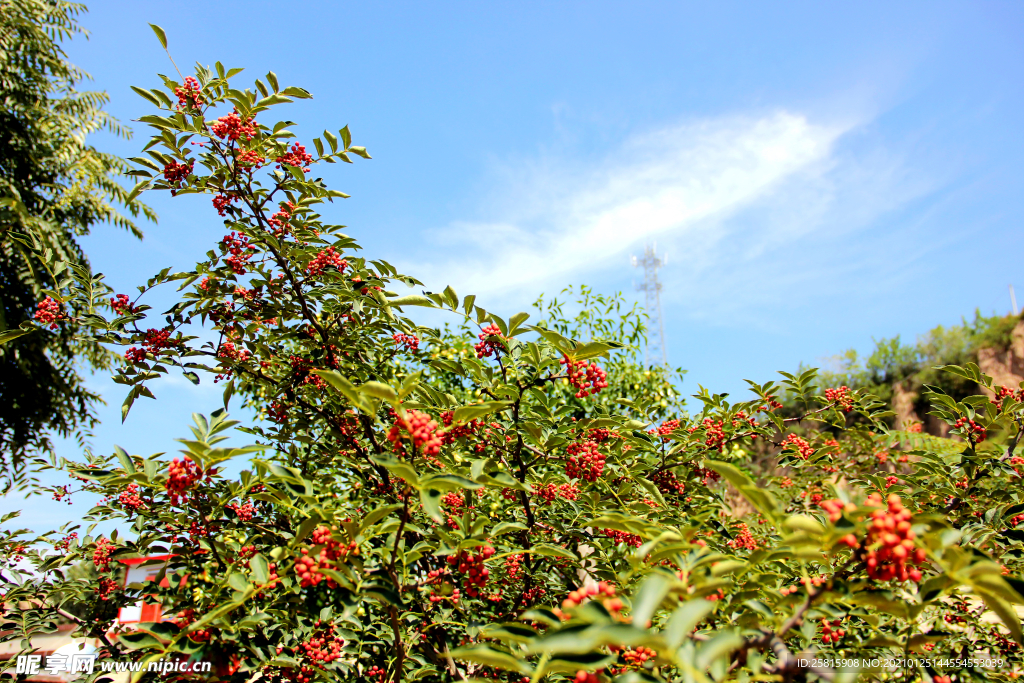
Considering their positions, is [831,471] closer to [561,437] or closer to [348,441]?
[561,437]

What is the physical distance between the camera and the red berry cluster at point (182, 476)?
5.71 feet

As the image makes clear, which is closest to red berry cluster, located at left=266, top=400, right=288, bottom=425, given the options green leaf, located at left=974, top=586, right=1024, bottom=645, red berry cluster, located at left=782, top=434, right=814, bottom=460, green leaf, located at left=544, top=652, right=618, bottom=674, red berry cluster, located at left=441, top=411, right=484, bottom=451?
red berry cluster, located at left=441, top=411, right=484, bottom=451

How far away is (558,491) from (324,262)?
1.64 m

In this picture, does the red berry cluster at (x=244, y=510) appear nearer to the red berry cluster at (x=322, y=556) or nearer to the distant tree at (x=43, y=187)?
the red berry cluster at (x=322, y=556)

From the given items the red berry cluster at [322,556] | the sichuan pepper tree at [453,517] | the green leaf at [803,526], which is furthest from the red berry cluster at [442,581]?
the green leaf at [803,526]

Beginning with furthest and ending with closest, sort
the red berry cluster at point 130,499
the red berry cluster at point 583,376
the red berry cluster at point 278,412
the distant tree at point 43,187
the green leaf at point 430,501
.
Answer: the distant tree at point 43,187 < the red berry cluster at point 278,412 < the red berry cluster at point 130,499 < the red berry cluster at point 583,376 < the green leaf at point 430,501

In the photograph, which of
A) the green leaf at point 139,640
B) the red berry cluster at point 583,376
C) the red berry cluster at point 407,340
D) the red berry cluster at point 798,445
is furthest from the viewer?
the red berry cluster at point 407,340

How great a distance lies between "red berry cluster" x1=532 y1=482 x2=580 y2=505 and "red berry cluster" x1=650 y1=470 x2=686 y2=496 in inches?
28.2

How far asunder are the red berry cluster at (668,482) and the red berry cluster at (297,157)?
2537 mm

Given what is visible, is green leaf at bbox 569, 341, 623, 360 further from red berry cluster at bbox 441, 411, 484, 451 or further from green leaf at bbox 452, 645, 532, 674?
green leaf at bbox 452, 645, 532, 674

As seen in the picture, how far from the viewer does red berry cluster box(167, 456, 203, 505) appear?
1.74m

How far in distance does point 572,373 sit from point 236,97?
219cm

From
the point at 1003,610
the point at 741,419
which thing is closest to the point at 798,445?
the point at 741,419

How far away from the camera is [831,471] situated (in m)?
3.41
